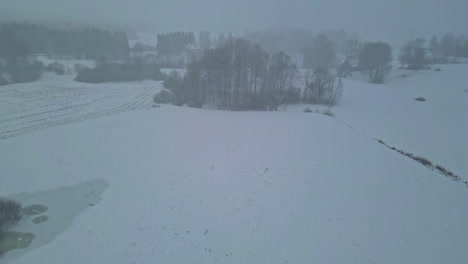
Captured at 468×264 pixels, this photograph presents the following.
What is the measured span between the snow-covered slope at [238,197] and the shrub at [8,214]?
0.61m

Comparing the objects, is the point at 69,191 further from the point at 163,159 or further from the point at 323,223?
the point at 323,223

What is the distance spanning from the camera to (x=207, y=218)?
13.1 metres

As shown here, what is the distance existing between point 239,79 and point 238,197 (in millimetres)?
26349

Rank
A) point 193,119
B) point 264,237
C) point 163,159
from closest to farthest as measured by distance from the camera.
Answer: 1. point 264,237
2. point 163,159
3. point 193,119

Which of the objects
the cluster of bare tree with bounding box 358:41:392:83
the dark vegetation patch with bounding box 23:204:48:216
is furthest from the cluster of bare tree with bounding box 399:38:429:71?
the dark vegetation patch with bounding box 23:204:48:216

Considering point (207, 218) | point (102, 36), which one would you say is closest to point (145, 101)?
point (207, 218)

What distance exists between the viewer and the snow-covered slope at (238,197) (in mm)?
11031

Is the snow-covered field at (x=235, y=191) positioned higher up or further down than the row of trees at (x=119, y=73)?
further down

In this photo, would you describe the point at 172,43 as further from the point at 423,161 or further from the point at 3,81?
the point at 423,161

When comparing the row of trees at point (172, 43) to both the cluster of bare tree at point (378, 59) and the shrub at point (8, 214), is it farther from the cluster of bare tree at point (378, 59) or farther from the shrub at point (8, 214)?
the shrub at point (8, 214)

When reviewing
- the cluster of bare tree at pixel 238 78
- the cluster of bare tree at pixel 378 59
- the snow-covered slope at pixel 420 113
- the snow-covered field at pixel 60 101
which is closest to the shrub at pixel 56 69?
the snow-covered field at pixel 60 101

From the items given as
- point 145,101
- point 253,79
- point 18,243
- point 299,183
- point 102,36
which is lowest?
point 18,243

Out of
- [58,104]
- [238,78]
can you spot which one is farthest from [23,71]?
[238,78]

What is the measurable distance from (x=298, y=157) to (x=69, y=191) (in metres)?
15.7
